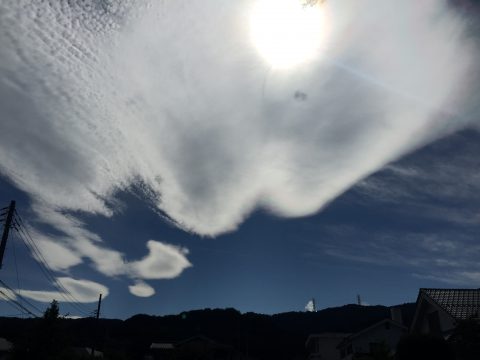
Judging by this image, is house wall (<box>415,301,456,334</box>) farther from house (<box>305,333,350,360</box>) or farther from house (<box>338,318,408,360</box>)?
house (<box>305,333,350,360</box>)

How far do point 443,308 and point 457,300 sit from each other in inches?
67.0

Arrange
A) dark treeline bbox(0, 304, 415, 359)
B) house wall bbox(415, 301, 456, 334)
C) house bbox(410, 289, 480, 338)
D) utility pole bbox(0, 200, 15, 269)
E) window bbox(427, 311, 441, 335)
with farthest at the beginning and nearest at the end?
dark treeline bbox(0, 304, 415, 359), window bbox(427, 311, 441, 335), house wall bbox(415, 301, 456, 334), house bbox(410, 289, 480, 338), utility pole bbox(0, 200, 15, 269)

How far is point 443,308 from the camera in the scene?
2775cm

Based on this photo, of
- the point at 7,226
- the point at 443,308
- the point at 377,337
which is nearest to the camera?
the point at 7,226

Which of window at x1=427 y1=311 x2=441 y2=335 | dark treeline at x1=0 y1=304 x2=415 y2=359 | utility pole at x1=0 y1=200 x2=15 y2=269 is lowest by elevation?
window at x1=427 y1=311 x2=441 y2=335

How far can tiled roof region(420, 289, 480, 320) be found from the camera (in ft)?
88.3

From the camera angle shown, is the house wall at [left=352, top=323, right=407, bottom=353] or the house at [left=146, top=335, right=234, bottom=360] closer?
the house wall at [left=352, top=323, right=407, bottom=353]

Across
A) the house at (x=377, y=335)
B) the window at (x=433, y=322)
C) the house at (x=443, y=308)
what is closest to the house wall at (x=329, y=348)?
the house at (x=377, y=335)

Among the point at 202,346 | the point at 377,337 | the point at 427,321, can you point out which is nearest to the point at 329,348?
the point at 377,337

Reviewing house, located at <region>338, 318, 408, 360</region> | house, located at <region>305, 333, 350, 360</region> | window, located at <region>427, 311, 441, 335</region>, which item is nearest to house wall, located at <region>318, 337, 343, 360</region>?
house, located at <region>305, 333, 350, 360</region>

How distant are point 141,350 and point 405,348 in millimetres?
66226

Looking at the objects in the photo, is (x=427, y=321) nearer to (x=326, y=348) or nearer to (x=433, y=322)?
(x=433, y=322)

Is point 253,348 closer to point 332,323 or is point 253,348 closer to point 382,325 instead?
point 332,323

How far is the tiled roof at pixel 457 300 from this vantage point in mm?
Result: 26906
